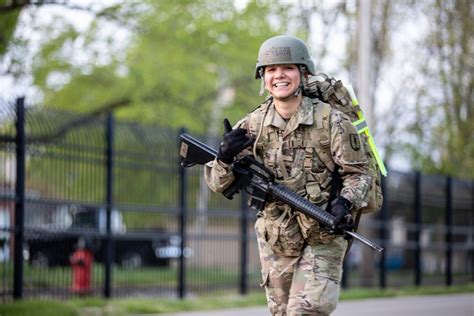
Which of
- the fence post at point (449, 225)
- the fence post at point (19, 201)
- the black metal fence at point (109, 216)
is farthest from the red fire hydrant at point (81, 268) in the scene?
the fence post at point (449, 225)

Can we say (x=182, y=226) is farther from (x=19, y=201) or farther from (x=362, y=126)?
(x=362, y=126)

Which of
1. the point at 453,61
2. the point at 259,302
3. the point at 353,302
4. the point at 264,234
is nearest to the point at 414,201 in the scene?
the point at 353,302

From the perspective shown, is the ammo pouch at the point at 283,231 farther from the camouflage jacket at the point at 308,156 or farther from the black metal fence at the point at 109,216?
the black metal fence at the point at 109,216

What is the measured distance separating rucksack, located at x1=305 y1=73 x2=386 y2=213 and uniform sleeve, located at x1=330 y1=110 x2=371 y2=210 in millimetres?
177

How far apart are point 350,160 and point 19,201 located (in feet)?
20.8

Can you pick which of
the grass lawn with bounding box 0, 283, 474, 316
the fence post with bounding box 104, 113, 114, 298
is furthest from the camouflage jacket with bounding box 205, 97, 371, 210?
the fence post with bounding box 104, 113, 114, 298

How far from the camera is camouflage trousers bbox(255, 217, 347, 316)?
5285 mm

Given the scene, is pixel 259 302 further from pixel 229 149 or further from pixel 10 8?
pixel 229 149

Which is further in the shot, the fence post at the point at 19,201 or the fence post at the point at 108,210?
the fence post at the point at 108,210

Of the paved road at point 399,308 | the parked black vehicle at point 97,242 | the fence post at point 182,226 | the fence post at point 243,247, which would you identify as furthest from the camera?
the fence post at point 243,247

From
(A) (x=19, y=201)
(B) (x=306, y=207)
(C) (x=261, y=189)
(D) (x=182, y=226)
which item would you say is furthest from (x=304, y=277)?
(D) (x=182, y=226)

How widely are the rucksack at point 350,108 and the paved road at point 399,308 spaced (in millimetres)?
5946

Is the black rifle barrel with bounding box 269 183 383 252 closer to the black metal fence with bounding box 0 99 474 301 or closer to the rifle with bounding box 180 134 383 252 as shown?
the rifle with bounding box 180 134 383 252

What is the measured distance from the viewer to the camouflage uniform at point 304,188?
5332 millimetres
